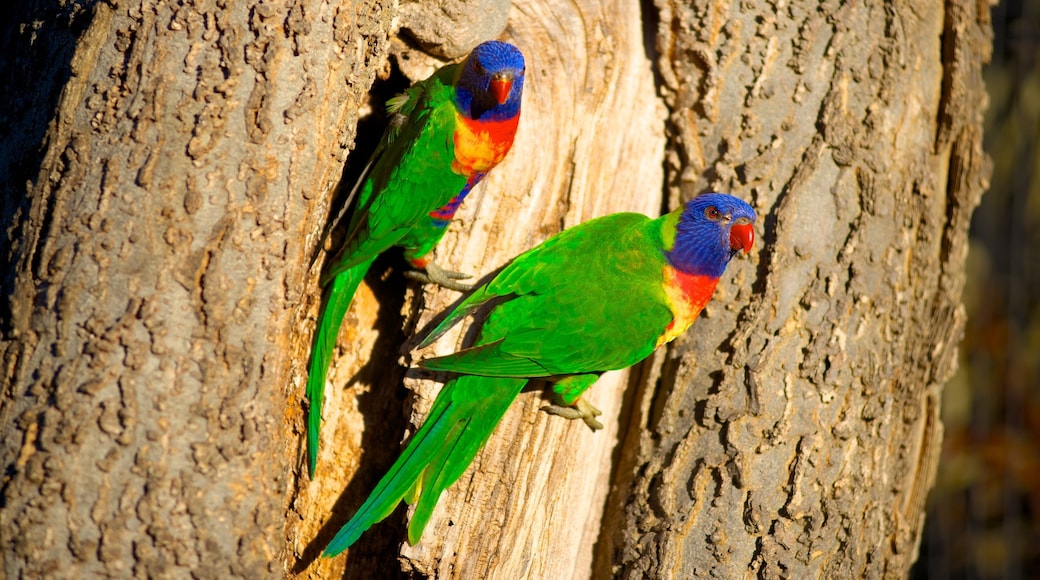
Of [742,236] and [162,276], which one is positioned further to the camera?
[742,236]

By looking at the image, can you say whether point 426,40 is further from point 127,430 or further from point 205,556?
point 205,556

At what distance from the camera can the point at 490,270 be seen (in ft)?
7.97

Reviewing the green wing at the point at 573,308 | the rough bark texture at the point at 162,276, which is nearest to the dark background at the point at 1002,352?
the green wing at the point at 573,308

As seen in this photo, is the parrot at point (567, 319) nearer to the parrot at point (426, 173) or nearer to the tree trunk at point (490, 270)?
the tree trunk at point (490, 270)

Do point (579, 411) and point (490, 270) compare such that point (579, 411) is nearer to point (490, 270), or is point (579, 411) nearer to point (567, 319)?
point (567, 319)

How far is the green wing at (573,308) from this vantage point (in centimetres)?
218

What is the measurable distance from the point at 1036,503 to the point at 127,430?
496 centimetres

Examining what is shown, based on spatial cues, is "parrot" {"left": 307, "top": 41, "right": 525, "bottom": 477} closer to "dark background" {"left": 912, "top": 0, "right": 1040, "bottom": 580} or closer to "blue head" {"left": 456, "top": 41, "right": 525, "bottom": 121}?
"blue head" {"left": 456, "top": 41, "right": 525, "bottom": 121}

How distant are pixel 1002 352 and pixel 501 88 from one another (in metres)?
3.99

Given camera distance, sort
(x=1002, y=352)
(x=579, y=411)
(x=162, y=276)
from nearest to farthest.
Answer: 1. (x=162, y=276)
2. (x=579, y=411)
3. (x=1002, y=352)

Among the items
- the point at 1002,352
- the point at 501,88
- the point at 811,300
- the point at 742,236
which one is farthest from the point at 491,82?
the point at 1002,352

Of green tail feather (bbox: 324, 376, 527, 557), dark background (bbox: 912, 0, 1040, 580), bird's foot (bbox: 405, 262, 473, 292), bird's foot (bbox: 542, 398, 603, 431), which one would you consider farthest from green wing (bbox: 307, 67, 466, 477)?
dark background (bbox: 912, 0, 1040, 580)

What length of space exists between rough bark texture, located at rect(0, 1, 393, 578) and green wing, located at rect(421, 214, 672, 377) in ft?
1.98

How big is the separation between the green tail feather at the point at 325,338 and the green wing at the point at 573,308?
0.34 meters
